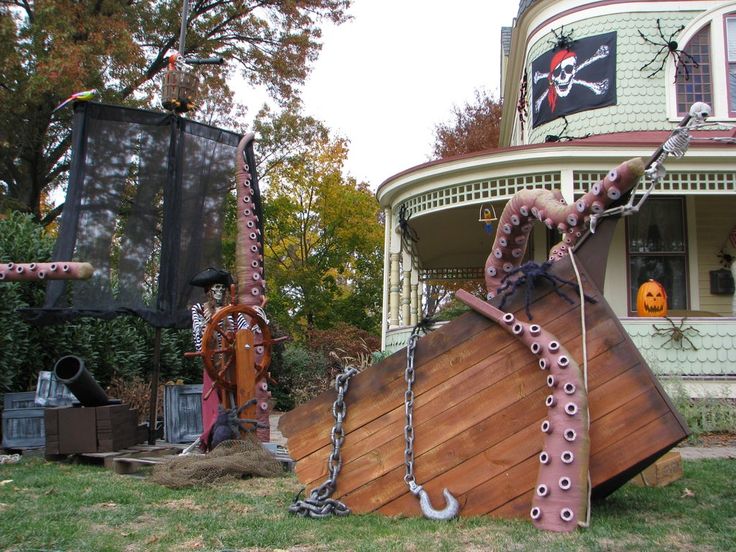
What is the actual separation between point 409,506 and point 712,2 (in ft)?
40.0

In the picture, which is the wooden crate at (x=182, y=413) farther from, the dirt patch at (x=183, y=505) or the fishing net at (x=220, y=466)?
the dirt patch at (x=183, y=505)

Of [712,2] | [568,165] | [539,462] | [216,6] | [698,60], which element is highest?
[216,6]

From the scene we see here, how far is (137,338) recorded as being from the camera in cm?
1281

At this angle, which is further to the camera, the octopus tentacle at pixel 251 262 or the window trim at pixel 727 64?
the window trim at pixel 727 64

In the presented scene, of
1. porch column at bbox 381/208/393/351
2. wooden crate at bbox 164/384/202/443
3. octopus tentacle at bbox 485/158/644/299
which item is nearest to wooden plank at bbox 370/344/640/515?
octopus tentacle at bbox 485/158/644/299

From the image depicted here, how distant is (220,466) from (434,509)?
242 centimetres

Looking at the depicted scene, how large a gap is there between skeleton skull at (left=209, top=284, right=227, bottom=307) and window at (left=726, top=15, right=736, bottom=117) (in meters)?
9.90

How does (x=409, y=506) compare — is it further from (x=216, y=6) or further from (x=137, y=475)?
(x=216, y=6)

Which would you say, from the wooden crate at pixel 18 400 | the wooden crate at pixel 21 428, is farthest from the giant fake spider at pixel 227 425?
the wooden crate at pixel 18 400

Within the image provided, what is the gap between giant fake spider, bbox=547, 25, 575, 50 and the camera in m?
13.7

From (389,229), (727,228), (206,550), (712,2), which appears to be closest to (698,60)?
(712,2)

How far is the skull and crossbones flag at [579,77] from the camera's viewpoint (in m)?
13.3

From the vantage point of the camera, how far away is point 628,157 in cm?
1111

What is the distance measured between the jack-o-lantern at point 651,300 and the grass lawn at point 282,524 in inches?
221
